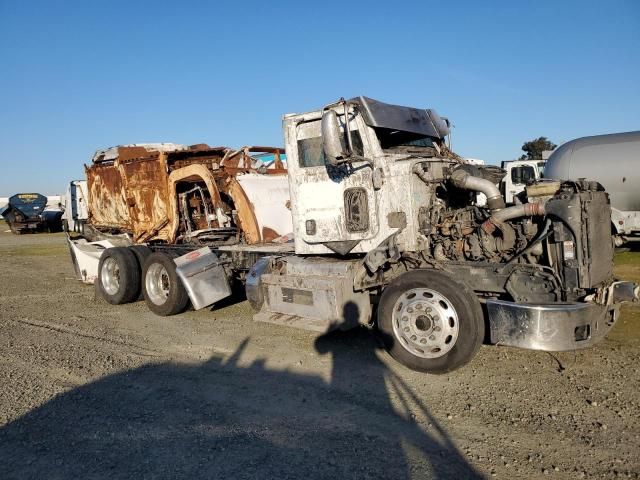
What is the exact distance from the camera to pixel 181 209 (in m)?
9.23

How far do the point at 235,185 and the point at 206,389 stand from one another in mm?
3943

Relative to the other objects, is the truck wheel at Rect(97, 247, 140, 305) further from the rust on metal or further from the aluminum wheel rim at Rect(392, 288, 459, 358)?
the aluminum wheel rim at Rect(392, 288, 459, 358)

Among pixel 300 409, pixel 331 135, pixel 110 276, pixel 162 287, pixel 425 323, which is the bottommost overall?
pixel 300 409

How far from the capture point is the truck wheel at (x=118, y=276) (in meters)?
8.99

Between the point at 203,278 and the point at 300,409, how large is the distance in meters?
3.62

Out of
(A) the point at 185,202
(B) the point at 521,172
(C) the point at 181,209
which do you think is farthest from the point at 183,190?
(B) the point at 521,172

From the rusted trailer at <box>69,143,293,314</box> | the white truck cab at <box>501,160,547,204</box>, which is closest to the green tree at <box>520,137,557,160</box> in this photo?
the white truck cab at <box>501,160,547,204</box>

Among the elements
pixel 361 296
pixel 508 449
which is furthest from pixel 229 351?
pixel 508 449

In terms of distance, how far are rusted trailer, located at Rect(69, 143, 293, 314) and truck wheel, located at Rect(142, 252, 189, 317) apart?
0.08 ft

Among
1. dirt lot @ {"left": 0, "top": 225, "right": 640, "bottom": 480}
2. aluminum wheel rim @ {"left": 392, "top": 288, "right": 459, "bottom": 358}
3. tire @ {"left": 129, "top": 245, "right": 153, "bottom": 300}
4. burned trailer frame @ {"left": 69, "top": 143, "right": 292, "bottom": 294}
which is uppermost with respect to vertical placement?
burned trailer frame @ {"left": 69, "top": 143, "right": 292, "bottom": 294}

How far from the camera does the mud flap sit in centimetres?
761

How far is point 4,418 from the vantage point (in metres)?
4.52

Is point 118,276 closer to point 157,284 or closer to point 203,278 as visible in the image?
point 157,284

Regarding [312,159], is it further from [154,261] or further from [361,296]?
[154,261]
